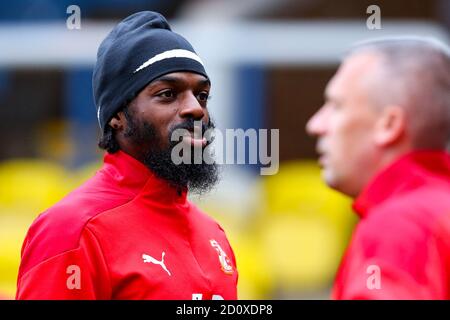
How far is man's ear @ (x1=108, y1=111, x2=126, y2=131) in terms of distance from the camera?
275 centimetres

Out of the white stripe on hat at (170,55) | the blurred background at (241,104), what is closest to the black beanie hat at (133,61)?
the white stripe on hat at (170,55)

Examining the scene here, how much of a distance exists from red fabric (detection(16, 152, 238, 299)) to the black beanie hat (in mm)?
160

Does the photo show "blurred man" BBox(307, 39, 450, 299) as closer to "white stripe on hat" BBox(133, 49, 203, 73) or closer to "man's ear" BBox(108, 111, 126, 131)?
"white stripe on hat" BBox(133, 49, 203, 73)

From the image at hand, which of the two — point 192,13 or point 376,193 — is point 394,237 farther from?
point 192,13

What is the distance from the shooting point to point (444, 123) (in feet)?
9.32

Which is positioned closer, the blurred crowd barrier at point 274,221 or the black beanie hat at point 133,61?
the black beanie hat at point 133,61

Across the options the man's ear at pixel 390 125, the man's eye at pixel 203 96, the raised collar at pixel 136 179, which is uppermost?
the man's eye at pixel 203 96

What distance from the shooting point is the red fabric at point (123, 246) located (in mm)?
2467

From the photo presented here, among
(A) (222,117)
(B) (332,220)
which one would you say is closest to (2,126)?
(A) (222,117)

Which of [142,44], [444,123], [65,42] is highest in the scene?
[65,42]

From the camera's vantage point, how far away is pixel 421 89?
2836 mm

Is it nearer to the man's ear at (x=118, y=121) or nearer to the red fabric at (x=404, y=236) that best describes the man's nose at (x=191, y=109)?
the man's ear at (x=118, y=121)

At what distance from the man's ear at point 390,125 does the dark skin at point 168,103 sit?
50 cm

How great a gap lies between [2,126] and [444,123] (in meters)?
6.62
